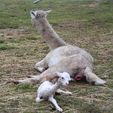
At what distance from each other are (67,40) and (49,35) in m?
2.68

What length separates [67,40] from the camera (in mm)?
11531

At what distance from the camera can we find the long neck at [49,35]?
28.4ft

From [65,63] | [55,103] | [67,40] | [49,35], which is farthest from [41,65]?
[67,40]

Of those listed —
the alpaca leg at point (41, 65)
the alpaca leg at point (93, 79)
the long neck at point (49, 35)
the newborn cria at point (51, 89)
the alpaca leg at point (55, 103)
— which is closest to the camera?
the alpaca leg at point (55, 103)

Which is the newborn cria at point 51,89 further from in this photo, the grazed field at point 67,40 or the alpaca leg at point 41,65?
the alpaca leg at point 41,65

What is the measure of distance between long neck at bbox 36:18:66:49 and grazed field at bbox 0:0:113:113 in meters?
0.45

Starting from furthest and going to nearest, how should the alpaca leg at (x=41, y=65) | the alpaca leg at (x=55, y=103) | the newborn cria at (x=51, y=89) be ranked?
1. the alpaca leg at (x=41, y=65)
2. the newborn cria at (x=51, y=89)
3. the alpaca leg at (x=55, y=103)

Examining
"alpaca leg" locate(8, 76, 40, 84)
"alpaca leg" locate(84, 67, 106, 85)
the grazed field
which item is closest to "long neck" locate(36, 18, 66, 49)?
the grazed field

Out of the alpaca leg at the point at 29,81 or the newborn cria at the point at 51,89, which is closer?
the newborn cria at the point at 51,89

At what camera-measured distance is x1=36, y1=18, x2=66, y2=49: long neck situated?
28.4ft

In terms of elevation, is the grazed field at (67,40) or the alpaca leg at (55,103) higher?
the alpaca leg at (55,103)

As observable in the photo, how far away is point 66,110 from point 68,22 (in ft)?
31.3

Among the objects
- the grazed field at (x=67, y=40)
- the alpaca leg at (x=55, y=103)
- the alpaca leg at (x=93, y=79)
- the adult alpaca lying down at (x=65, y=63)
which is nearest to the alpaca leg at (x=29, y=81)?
the adult alpaca lying down at (x=65, y=63)

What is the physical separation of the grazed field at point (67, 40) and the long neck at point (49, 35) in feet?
1.47
